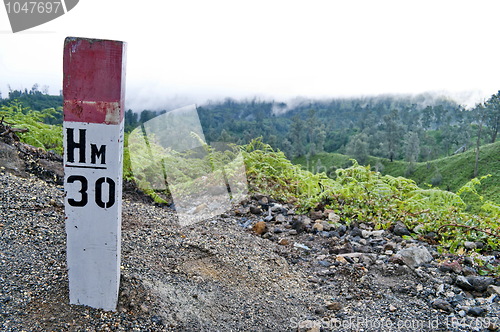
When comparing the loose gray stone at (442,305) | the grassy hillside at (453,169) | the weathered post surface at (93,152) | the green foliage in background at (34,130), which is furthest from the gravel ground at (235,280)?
the grassy hillside at (453,169)

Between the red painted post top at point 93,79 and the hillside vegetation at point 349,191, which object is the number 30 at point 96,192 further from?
the hillside vegetation at point 349,191

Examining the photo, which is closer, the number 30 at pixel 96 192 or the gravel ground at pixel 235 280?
the number 30 at pixel 96 192

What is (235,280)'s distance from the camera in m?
3.52

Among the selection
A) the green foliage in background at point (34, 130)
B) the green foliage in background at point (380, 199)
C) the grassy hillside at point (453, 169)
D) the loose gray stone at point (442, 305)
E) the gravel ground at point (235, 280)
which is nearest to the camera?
the gravel ground at point (235, 280)

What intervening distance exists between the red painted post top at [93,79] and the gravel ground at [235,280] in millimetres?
1287

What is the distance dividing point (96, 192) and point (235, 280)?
1548mm

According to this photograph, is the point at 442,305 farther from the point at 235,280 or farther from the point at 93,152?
the point at 93,152

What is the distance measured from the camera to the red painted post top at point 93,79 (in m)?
2.42

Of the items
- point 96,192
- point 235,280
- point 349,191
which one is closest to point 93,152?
point 96,192

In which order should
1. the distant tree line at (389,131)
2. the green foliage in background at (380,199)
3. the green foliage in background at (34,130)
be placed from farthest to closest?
the distant tree line at (389,131) → the green foliage in background at (34,130) → the green foliage in background at (380,199)

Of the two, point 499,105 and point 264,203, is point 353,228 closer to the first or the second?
point 264,203

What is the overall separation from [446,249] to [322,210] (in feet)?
5.54

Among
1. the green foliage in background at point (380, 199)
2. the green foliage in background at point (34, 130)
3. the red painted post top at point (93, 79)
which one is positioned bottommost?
the green foliage in background at point (380, 199)

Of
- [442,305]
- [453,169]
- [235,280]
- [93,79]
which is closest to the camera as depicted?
[93,79]
